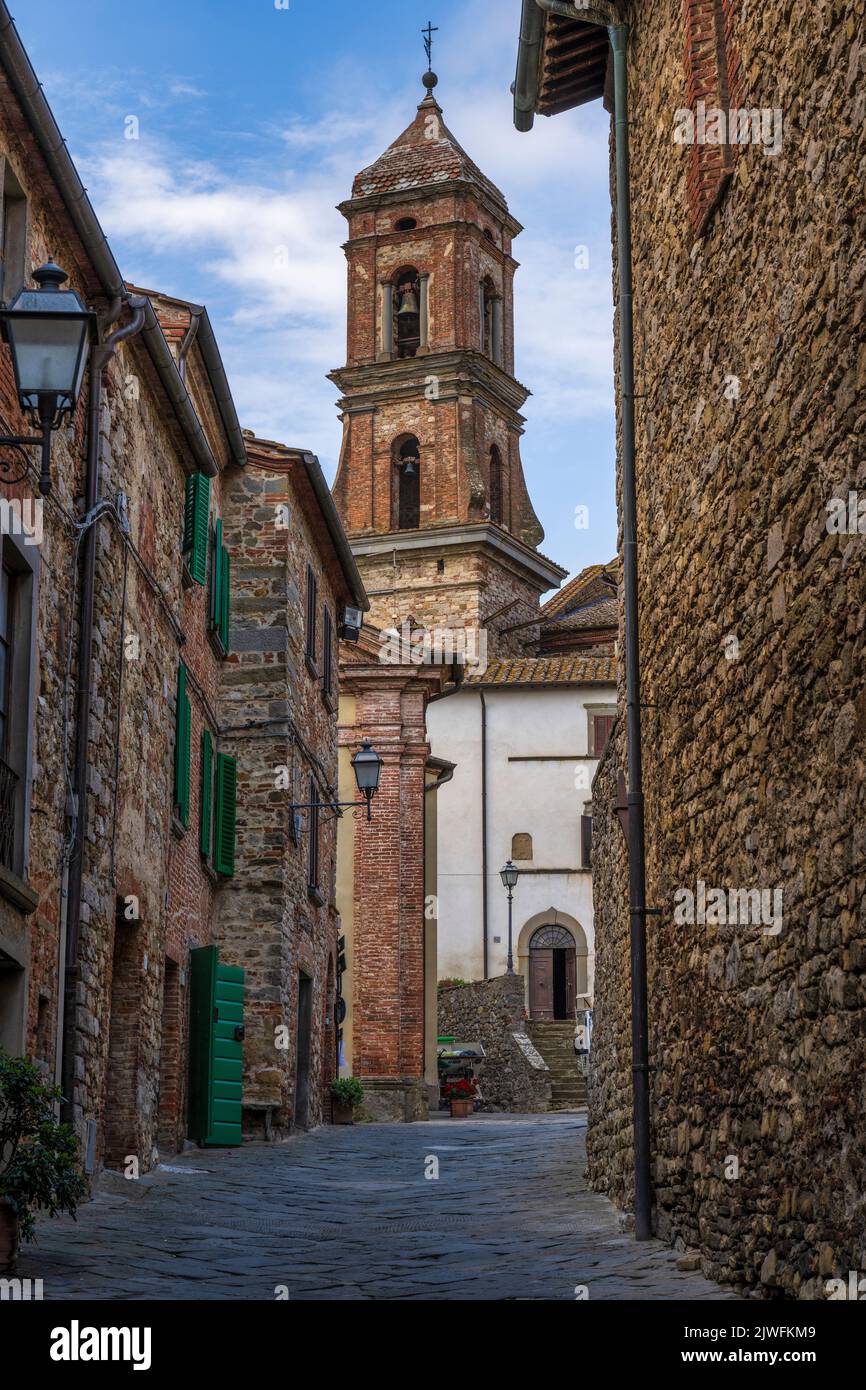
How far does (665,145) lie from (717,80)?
930mm

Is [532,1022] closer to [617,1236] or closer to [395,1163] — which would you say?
[395,1163]

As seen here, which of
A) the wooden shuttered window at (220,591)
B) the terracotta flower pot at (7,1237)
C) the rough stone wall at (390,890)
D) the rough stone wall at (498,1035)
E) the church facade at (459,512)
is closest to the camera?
the terracotta flower pot at (7,1237)

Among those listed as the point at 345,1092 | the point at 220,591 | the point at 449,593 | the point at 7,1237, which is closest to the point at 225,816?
the point at 220,591

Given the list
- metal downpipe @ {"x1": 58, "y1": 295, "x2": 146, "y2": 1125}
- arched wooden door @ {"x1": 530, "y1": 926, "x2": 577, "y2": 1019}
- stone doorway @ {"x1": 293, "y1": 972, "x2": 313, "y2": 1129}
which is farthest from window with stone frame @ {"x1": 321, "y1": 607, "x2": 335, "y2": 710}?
arched wooden door @ {"x1": 530, "y1": 926, "x2": 577, "y2": 1019}

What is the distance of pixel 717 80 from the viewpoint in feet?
27.7

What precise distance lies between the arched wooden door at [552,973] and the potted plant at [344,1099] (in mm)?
18050

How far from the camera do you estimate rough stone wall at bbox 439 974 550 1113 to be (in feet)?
106

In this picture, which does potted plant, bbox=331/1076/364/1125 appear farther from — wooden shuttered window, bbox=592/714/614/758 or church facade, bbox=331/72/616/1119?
wooden shuttered window, bbox=592/714/614/758

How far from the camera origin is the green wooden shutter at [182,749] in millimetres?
15359

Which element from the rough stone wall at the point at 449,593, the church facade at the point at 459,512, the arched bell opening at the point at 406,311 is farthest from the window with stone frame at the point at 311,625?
the arched bell opening at the point at 406,311

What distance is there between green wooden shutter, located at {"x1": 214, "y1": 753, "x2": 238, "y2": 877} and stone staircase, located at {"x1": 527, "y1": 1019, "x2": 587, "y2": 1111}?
15.0 metres

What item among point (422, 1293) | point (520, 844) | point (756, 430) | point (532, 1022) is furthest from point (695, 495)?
point (520, 844)

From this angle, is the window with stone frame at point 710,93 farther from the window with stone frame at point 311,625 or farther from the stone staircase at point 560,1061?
the stone staircase at point 560,1061

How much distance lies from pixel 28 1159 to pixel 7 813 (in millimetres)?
2735
